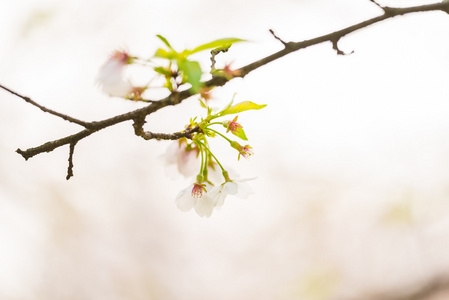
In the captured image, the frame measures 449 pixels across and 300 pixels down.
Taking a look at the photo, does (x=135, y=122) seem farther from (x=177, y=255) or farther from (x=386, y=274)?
(x=386, y=274)

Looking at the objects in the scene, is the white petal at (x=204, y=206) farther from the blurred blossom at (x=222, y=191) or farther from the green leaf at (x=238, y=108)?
the green leaf at (x=238, y=108)

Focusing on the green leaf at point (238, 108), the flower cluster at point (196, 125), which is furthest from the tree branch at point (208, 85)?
the green leaf at point (238, 108)

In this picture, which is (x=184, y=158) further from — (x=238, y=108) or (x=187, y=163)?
(x=238, y=108)

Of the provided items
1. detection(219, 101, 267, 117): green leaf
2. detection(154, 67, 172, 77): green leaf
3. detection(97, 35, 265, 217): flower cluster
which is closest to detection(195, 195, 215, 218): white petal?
detection(97, 35, 265, 217): flower cluster

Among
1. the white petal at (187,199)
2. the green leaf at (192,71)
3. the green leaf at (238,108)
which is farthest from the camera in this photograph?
the white petal at (187,199)

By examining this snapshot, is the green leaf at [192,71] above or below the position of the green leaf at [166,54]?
below

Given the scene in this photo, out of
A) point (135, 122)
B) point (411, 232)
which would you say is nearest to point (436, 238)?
point (411, 232)

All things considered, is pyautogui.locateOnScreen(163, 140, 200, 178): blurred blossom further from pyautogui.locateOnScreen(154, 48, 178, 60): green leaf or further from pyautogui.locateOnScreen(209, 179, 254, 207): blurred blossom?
pyautogui.locateOnScreen(154, 48, 178, 60): green leaf

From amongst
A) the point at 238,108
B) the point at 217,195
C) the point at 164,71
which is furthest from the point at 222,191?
the point at 164,71
